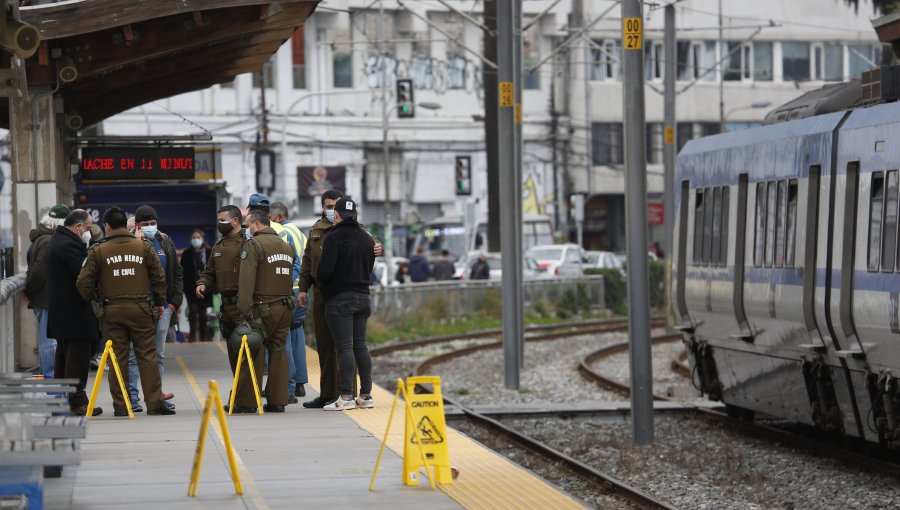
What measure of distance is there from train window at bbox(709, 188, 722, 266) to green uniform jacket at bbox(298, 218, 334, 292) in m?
4.75

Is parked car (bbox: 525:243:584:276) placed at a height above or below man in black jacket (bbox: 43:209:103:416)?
below

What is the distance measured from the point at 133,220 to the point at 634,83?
16.2 feet

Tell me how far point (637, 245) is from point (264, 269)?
13.7 ft

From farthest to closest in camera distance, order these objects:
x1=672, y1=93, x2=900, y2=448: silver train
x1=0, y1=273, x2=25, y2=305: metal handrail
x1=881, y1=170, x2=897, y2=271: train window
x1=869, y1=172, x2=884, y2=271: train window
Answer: x1=672, y1=93, x2=900, y2=448: silver train, x1=869, y1=172, x2=884, y2=271: train window, x1=881, y1=170, x2=897, y2=271: train window, x1=0, y1=273, x2=25, y2=305: metal handrail

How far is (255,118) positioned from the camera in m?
57.6

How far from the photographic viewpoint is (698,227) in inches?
714

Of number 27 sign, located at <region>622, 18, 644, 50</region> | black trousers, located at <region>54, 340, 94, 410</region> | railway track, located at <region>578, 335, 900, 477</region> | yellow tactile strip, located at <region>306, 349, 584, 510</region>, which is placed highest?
number 27 sign, located at <region>622, 18, 644, 50</region>

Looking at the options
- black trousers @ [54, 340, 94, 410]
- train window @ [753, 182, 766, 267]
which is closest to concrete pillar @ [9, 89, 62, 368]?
black trousers @ [54, 340, 94, 410]

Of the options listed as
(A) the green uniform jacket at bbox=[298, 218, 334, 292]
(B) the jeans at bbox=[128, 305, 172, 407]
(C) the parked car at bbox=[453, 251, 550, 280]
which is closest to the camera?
(A) the green uniform jacket at bbox=[298, 218, 334, 292]

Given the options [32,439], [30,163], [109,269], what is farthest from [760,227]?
[32,439]

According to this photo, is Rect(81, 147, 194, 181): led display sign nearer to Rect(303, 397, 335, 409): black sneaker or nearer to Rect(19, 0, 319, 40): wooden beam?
Rect(19, 0, 319, 40): wooden beam

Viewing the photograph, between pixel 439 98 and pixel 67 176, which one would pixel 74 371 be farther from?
pixel 439 98

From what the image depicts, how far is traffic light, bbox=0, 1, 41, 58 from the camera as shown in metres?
10.9

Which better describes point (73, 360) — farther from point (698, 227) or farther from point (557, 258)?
point (557, 258)
